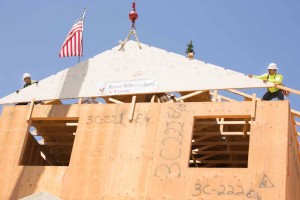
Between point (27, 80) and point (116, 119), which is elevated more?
point (27, 80)

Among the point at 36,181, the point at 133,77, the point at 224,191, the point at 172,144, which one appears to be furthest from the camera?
the point at 133,77

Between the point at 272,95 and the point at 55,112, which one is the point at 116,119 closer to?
the point at 55,112

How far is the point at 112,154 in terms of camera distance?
19.5m

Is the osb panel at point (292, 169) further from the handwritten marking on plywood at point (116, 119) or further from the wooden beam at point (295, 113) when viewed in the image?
the handwritten marking on plywood at point (116, 119)

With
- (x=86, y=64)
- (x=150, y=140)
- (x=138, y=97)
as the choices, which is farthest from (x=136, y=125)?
(x=86, y=64)

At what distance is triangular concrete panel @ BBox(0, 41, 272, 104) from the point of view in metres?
20.1

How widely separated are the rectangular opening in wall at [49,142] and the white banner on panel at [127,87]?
175 centimetres

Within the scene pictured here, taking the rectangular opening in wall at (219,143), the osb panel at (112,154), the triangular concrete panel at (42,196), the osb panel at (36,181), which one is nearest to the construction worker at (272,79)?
the rectangular opening in wall at (219,143)

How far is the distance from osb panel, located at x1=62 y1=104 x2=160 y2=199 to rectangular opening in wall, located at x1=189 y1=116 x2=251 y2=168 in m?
2.16

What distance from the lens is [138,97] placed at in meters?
21.7

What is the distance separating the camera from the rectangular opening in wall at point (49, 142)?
2288 cm

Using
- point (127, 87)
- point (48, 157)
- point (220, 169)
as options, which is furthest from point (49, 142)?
point (220, 169)

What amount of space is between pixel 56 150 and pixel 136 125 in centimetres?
725

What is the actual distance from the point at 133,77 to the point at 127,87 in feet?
1.43
